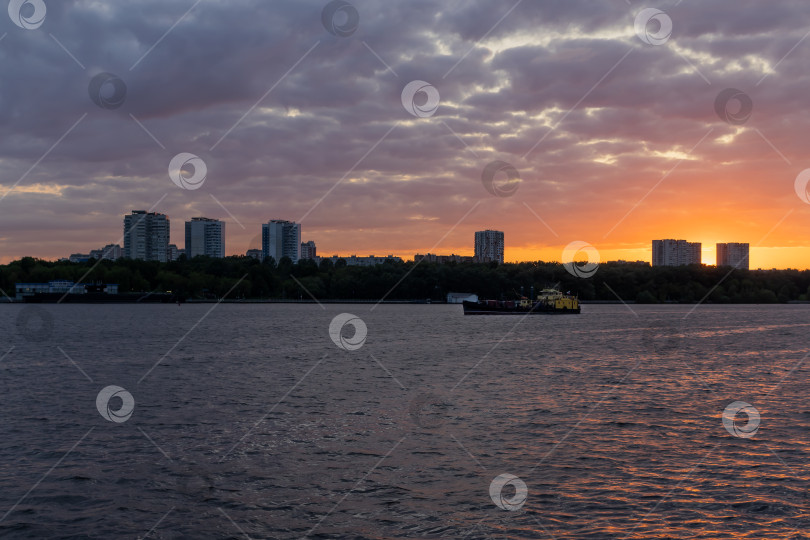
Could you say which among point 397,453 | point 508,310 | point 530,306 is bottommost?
point 397,453

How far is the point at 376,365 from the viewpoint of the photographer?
2023 inches

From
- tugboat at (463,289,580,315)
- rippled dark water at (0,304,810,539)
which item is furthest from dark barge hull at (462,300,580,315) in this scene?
rippled dark water at (0,304,810,539)

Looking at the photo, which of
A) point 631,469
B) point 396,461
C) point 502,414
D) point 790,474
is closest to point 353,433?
point 396,461

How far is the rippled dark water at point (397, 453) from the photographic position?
16234 mm

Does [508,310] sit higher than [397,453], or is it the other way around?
[508,310]

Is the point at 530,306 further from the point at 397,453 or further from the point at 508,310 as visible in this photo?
the point at 397,453

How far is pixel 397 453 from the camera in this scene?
73.8 ft

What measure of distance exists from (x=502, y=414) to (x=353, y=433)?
7.63 m

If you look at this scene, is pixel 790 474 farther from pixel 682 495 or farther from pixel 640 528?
pixel 640 528

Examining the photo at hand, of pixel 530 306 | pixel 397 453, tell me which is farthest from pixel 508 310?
pixel 397 453

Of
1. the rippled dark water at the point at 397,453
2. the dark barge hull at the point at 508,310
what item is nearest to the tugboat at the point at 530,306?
the dark barge hull at the point at 508,310

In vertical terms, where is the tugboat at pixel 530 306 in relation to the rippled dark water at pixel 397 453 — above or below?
above

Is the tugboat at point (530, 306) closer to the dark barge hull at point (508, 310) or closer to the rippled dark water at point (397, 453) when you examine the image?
the dark barge hull at point (508, 310)

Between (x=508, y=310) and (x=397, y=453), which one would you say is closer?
(x=397, y=453)
